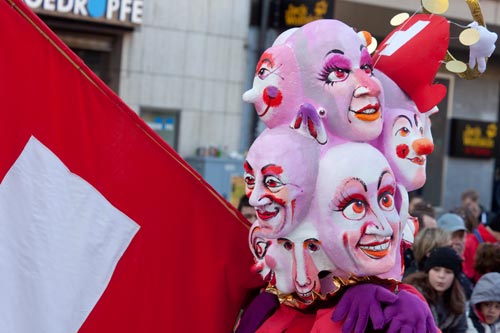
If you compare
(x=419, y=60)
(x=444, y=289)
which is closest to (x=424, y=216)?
(x=444, y=289)

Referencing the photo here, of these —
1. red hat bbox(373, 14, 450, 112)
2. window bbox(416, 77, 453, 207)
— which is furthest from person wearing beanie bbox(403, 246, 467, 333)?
window bbox(416, 77, 453, 207)

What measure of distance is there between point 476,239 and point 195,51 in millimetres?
5581

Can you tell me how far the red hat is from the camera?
3.42 m

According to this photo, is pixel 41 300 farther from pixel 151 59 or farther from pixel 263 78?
pixel 151 59

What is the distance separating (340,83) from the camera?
3221 millimetres

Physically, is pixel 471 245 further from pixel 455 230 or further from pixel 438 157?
pixel 438 157

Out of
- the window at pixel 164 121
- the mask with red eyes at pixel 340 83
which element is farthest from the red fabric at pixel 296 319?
the window at pixel 164 121

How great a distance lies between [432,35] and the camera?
3.46 metres

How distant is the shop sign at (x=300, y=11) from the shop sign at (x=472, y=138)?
512cm

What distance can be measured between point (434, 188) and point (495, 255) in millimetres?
10812

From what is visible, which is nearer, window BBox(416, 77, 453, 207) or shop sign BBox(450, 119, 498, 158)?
window BBox(416, 77, 453, 207)

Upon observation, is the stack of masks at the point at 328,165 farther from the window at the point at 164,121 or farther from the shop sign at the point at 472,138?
the shop sign at the point at 472,138

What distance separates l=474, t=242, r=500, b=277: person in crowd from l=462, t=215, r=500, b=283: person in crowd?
2.61ft

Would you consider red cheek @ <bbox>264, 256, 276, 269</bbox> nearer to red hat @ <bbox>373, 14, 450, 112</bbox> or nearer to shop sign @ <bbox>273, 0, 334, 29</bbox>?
red hat @ <bbox>373, 14, 450, 112</bbox>
